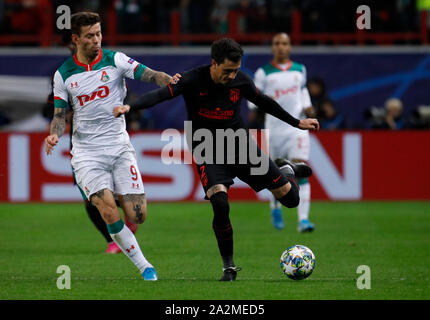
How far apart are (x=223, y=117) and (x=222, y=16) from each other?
12962 mm

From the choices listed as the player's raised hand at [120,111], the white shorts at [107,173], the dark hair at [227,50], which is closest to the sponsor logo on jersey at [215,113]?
the dark hair at [227,50]

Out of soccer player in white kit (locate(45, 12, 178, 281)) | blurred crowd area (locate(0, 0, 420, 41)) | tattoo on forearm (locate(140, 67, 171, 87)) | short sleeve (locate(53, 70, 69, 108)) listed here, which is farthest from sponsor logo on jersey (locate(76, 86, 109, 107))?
blurred crowd area (locate(0, 0, 420, 41))

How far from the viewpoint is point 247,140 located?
890 cm

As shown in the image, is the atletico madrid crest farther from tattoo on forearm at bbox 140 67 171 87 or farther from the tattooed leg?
the tattooed leg

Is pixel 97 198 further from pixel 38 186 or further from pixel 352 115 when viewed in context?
pixel 352 115

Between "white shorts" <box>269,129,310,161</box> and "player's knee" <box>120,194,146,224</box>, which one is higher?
"white shorts" <box>269,129,310,161</box>

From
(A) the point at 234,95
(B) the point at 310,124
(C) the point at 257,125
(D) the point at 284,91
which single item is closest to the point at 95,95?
(A) the point at 234,95

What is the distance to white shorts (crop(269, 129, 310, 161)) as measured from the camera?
13102 mm

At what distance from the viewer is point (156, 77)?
8.49m

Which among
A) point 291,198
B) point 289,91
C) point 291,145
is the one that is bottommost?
point 291,198

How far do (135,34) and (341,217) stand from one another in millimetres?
7964

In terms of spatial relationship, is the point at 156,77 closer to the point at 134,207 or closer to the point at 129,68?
the point at 129,68

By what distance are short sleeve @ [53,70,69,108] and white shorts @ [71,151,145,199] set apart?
1.77 feet
